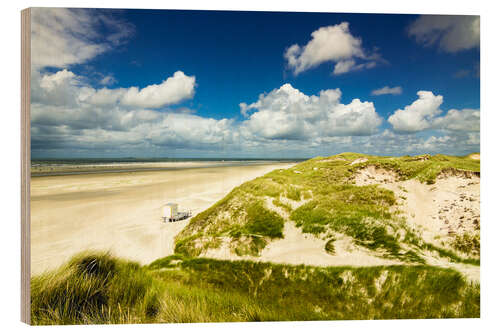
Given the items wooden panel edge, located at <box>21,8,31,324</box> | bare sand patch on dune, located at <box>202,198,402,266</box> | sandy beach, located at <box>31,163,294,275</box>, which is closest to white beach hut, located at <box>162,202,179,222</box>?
sandy beach, located at <box>31,163,294,275</box>

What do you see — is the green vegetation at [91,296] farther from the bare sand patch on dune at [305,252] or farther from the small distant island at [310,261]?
the bare sand patch on dune at [305,252]

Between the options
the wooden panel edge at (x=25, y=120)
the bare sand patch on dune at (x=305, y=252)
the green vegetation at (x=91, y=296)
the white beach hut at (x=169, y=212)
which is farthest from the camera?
the white beach hut at (x=169, y=212)

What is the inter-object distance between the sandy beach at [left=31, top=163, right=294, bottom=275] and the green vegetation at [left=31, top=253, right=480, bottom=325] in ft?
0.51

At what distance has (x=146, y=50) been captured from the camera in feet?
7.80

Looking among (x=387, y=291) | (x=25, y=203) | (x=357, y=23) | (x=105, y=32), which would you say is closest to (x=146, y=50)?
(x=105, y=32)

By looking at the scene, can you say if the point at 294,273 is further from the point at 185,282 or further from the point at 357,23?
the point at 357,23

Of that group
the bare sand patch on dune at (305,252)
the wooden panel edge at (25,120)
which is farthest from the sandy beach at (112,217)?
the bare sand patch on dune at (305,252)

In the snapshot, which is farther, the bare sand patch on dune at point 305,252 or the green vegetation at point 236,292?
the bare sand patch on dune at point 305,252

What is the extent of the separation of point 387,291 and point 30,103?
4.60 m

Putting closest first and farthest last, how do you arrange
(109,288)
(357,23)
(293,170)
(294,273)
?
(109,288), (294,273), (357,23), (293,170)

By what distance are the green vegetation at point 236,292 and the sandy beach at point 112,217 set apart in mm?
155

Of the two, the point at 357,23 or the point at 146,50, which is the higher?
the point at 357,23

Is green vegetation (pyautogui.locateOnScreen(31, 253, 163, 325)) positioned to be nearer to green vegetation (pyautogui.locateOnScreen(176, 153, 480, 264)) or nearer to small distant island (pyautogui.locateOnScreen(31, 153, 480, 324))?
small distant island (pyautogui.locateOnScreen(31, 153, 480, 324))

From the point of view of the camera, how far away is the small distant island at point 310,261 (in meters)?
2.07
